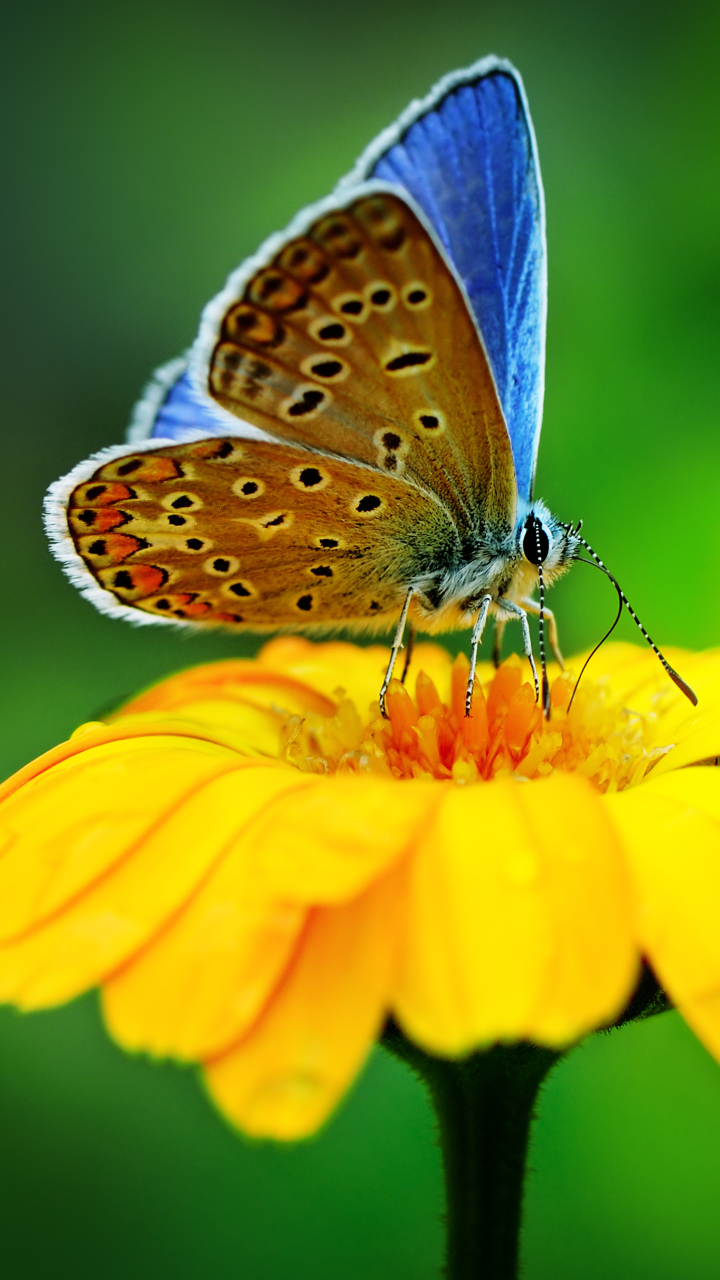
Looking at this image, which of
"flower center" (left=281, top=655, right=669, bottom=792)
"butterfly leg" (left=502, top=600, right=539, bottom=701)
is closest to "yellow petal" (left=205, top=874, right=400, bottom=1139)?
"flower center" (left=281, top=655, right=669, bottom=792)

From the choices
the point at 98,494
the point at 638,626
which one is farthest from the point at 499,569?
the point at 98,494

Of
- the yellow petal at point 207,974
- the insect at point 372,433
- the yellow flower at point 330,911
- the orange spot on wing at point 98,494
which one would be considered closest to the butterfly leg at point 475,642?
the insect at point 372,433

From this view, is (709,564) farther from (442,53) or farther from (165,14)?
(165,14)

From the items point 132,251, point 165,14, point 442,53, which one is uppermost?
point 165,14

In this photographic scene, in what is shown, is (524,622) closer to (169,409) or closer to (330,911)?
(169,409)

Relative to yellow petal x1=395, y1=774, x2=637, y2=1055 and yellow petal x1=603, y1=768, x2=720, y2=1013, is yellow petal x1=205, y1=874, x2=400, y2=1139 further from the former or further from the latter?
yellow petal x1=603, y1=768, x2=720, y2=1013

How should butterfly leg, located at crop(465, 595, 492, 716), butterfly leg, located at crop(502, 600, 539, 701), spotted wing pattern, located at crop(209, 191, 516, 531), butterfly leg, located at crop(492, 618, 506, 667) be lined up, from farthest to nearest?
butterfly leg, located at crop(492, 618, 506, 667) < butterfly leg, located at crop(502, 600, 539, 701) < butterfly leg, located at crop(465, 595, 492, 716) < spotted wing pattern, located at crop(209, 191, 516, 531)

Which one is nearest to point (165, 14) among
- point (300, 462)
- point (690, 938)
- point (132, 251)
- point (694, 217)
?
point (132, 251)
